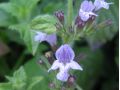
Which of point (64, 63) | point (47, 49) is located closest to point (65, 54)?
point (64, 63)

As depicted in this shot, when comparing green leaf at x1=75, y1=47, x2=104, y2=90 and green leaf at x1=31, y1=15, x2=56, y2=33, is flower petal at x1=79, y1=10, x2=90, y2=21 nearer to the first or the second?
green leaf at x1=31, y1=15, x2=56, y2=33

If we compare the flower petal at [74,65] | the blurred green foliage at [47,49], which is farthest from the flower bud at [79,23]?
the blurred green foliage at [47,49]

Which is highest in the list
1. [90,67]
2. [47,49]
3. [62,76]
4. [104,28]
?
[62,76]

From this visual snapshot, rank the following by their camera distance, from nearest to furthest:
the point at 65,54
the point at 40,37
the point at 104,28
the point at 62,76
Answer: the point at 62,76, the point at 65,54, the point at 40,37, the point at 104,28

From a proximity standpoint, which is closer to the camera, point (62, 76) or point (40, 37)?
point (62, 76)

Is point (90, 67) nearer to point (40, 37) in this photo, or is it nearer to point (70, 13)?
point (40, 37)

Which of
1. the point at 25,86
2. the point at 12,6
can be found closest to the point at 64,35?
the point at 25,86

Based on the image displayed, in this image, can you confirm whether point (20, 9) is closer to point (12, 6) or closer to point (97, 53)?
point (12, 6)
